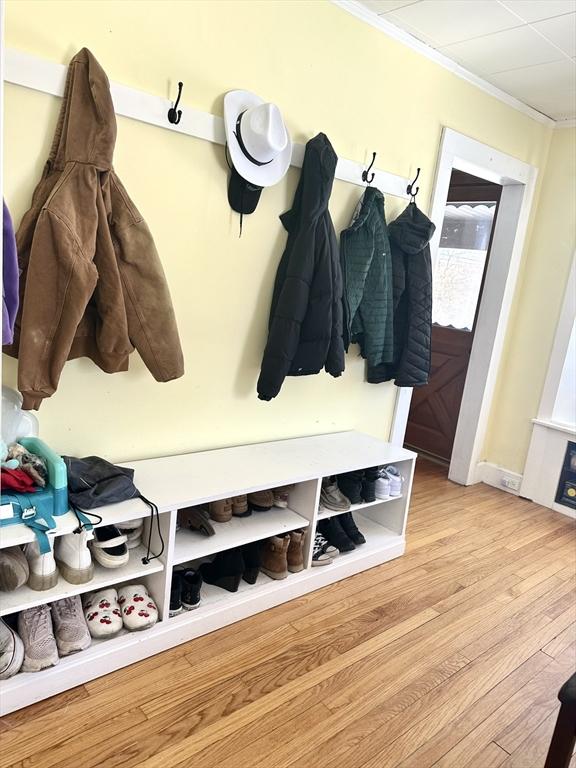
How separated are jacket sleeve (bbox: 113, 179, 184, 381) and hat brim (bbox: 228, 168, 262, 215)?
449 mm

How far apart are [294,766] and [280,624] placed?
0.58 metres

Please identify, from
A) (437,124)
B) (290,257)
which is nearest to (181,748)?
(290,257)

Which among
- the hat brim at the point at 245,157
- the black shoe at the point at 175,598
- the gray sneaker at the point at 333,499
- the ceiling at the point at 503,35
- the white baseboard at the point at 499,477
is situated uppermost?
the ceiling at the point at 503,35

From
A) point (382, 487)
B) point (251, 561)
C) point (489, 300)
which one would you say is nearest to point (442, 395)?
point (489, 300)

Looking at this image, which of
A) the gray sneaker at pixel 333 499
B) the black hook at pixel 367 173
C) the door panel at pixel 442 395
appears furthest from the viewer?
the door panel at pixel 442 395

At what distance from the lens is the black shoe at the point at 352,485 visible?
2.41 m

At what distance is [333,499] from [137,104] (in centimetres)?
166

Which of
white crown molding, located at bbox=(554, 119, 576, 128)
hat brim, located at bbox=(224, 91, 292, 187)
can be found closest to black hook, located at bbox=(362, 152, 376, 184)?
hat brim, located at bbox=(224, 91, 292, 187)

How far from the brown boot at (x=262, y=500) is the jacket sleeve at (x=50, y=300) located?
0.92 metres

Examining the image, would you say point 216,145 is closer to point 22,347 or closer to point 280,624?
point 22,347

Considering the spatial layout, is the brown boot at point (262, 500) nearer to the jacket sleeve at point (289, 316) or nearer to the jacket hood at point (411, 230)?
the jacket sleeve at point (289, 316)

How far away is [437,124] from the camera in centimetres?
274

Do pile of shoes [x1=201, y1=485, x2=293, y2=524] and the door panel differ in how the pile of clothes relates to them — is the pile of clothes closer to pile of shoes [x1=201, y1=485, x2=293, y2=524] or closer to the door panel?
pile of shoes [x1=201, y1=485, x2=293, y2=524]

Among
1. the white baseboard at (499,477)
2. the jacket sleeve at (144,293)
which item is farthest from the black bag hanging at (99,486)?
the white baseboard at (499,477)
